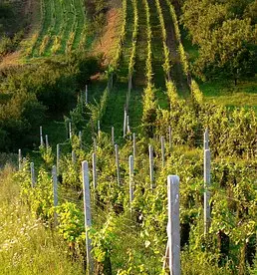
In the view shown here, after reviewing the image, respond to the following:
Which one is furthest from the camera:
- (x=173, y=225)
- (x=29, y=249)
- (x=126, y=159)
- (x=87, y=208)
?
(x=126, y=159)

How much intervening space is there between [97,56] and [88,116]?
9897 mm

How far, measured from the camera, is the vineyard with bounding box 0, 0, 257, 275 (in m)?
7.81

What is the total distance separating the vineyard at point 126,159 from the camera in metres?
7.81

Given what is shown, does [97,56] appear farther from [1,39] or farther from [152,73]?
[1,39]

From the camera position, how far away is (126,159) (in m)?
18.1

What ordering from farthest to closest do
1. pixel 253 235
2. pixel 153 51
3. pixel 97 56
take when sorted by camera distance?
pixel 153 51
pixel 97 56
pixel 253 235

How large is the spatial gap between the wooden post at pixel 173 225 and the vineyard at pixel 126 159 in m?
0.01

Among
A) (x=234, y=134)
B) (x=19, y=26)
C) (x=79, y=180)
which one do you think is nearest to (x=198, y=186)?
(x=79, y=180)

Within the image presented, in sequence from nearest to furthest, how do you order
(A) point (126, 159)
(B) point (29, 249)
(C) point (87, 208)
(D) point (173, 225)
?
(D) point (173, 225)
(C) point (87, 208)
(B) point (29, 249)
(A) point (126, 159)

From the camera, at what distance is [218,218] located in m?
8.12

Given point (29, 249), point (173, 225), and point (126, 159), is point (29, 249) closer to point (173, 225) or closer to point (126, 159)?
point (173, 225)

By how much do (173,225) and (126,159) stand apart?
12.7 meters

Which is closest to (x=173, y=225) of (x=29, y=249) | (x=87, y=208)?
(x=87, y=208)

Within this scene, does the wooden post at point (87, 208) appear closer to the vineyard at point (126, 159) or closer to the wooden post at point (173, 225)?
the vineyard at point (126, 159)
